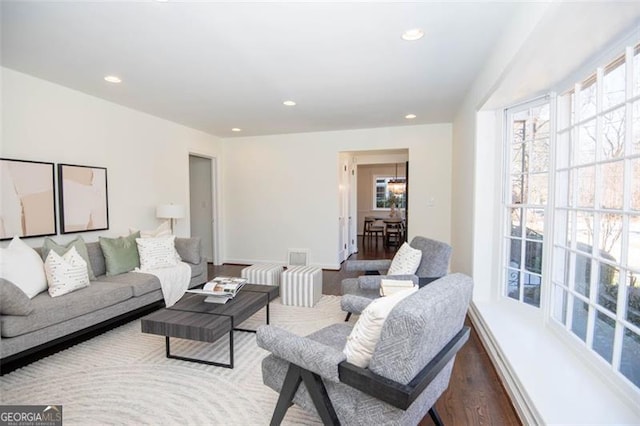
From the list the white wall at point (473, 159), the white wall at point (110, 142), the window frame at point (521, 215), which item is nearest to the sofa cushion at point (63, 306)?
the white wall at point (110, 142)

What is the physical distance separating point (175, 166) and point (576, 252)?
16.9ft

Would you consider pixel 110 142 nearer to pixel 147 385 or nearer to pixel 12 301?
pixel 12 301

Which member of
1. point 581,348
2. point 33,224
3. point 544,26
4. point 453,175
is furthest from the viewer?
point 453,175

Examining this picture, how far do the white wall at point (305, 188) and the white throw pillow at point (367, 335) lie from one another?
4.31 metres

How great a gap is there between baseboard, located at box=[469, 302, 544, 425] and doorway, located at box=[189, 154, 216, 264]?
16.7ft

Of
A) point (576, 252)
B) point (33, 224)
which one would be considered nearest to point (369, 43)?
point (576, 252)

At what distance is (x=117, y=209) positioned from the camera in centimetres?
416

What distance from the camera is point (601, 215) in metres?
1.94

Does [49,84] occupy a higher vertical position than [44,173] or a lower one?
higher

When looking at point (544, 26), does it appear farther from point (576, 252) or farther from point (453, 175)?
point (453, 175)

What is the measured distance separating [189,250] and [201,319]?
1959mm

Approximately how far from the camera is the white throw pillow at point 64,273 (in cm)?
276

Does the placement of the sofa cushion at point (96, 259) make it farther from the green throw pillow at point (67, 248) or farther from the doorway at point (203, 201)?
the doorway at point (203, 201)

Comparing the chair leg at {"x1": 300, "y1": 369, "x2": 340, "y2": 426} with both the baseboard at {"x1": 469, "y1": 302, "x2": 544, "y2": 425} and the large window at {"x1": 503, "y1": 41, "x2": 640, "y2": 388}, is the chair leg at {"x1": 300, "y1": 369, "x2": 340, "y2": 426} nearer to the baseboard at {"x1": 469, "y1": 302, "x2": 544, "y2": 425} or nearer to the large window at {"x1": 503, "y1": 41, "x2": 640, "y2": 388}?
the baseboard at {"x1": 469, "y1": 302, "x2": 544, "y2": 425}
